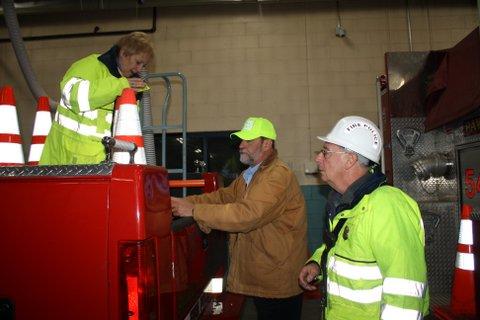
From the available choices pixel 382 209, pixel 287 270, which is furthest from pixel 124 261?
pixel 287 270

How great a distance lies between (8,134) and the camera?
7.54ft

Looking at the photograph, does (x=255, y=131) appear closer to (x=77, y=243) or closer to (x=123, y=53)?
(x=123, y=53)

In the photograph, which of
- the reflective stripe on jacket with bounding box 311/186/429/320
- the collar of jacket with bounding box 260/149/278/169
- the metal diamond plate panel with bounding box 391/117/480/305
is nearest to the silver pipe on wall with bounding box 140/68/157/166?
the collar of jacket with bounding box 260/149/278/169

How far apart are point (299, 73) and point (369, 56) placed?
132 centimetres

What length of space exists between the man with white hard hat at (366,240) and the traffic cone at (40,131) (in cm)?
209

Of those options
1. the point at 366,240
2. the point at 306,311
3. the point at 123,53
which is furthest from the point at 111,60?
the point at 306,311

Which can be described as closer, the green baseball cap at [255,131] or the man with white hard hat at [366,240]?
the man with white hard hat at [366,240]

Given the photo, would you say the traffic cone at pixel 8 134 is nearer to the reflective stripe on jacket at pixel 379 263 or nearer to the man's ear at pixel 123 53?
the man's ear at pixel 123 53

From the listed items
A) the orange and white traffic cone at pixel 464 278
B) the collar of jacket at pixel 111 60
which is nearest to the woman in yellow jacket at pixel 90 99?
the collar of jacket at pixel 111 60

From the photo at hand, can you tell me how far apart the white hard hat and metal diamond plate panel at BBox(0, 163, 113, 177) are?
3.62ft

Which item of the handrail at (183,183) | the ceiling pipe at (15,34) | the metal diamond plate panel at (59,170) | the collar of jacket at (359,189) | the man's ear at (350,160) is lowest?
the collar of jacket at (359,189)

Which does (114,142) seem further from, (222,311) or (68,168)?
(222,311)

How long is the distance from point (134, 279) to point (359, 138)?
1215 millimetres

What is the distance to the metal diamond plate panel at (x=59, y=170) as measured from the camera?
1.41 metres
